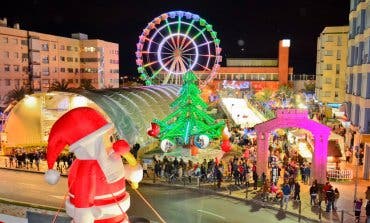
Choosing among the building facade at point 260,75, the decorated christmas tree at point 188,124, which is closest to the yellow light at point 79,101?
the decorated christmas tree at point 188,124

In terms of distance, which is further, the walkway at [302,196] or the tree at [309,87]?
the tree at [309,87]

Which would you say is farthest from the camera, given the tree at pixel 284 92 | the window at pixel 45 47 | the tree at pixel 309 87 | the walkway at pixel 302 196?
the tree at pixel 309 87

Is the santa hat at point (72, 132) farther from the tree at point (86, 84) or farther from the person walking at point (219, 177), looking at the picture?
the tree at point (86, 84)

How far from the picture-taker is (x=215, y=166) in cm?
2342

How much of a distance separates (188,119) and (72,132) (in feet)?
67.2

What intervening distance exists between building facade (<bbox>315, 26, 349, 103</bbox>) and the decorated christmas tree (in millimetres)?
35775

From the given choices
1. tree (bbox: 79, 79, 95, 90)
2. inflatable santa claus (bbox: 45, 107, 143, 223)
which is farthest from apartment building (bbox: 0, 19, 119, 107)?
inflatable santa claus (bbox: 45, 107, 143, 223)

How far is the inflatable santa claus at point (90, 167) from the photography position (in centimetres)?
971

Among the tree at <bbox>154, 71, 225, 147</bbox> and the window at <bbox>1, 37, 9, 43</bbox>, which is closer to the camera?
the tree at <bbox>154, 71, 225, 147</bbox>

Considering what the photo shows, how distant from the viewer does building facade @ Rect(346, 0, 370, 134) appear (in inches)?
1033

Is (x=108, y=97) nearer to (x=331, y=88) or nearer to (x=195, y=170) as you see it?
(x=195, y=170)

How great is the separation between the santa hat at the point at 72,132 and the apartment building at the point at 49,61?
171ft

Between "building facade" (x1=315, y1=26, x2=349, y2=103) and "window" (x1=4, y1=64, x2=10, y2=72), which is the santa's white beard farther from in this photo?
"building facade" (x1=315, y1=26, x2=349, y2=103)

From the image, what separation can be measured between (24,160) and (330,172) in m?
19.9
